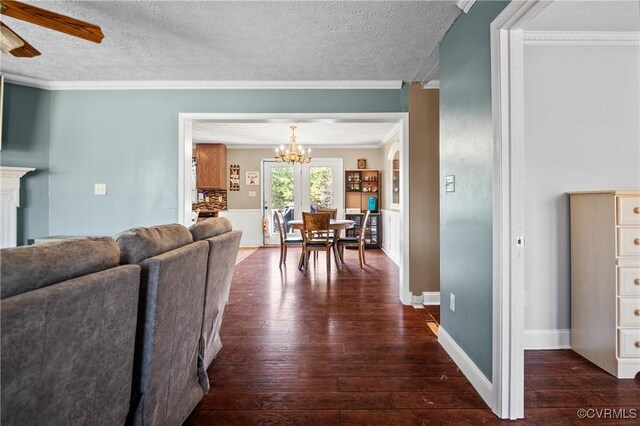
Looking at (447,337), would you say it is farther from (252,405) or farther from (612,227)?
(252,405)


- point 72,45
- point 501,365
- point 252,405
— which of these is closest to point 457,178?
point 501,365

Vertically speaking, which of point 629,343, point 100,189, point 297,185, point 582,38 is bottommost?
point 629,343

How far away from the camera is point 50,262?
817 mm

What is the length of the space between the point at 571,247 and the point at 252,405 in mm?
2376

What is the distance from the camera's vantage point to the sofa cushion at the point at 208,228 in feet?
5.58

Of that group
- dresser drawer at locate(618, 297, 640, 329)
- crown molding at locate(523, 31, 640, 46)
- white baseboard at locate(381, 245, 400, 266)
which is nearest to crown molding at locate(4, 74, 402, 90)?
crown molding at locate(523, 31, 640, 46)

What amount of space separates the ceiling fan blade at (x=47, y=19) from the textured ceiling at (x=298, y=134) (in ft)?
11.4

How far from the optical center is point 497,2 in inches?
62.1

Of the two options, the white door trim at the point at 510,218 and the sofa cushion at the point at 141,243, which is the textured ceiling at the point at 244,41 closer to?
the white door trim at the point at 510,218

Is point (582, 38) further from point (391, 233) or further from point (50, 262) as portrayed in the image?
point (391, 233)

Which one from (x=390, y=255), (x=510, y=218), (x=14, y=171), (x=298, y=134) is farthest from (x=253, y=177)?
(x=510, y=218)

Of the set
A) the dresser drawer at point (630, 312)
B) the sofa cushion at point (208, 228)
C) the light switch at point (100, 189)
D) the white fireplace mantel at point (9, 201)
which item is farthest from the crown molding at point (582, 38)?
the white fireplace mantel at point (9, 201)

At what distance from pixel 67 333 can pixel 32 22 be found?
1.77m

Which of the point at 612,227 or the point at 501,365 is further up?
the point at 612,227
